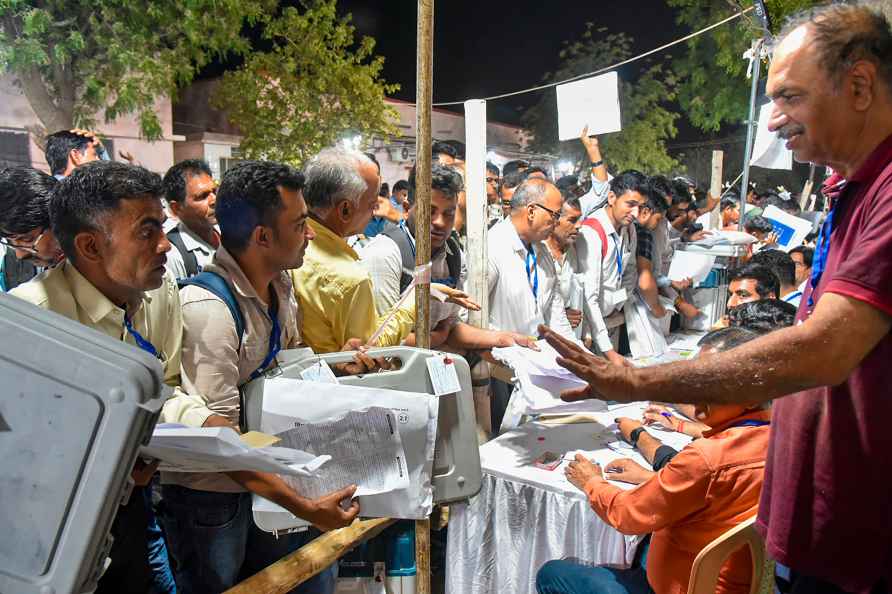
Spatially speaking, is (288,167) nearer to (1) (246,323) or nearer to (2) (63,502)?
(1) (246,323)

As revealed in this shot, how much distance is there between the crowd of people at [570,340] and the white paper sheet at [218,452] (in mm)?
203

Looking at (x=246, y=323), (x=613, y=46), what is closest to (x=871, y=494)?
(x=246, y=323)

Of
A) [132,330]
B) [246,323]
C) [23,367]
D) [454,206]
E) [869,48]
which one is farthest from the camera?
[454,206]

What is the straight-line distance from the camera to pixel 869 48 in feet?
4.30

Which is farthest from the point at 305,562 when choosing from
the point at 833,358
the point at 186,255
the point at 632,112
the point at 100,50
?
the point at 632,112

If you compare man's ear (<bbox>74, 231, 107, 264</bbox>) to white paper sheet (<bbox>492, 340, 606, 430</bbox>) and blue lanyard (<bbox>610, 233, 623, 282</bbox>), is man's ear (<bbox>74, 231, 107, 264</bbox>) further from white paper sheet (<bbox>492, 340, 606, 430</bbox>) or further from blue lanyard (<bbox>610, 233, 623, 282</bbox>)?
blue lanyard (<bbox>610, 233, 623, 282</bbox>)

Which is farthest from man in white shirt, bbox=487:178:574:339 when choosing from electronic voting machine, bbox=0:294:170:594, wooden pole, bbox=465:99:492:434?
electronic voting machine, bbox=0:294:170:594

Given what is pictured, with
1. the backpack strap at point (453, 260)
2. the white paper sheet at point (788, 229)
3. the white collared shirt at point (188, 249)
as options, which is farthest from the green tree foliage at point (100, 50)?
the white paper sheet at point (788, 229)

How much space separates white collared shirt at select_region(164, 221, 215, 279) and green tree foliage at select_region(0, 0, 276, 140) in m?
8.70

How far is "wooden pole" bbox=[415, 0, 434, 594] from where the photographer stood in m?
2.08

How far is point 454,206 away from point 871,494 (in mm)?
2342

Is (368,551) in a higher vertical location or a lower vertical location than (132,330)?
lower

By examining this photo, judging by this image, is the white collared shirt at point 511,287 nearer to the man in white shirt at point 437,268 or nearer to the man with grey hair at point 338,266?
the man in white shirt at point 437,268

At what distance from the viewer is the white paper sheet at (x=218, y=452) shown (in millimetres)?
1169
